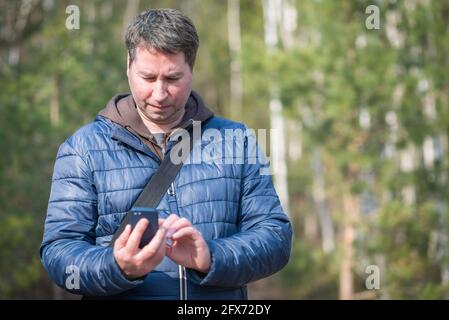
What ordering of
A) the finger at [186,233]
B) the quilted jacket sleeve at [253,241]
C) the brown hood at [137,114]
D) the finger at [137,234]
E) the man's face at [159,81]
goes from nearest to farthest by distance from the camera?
the finger at [137,234], the finger at [186,233], the quilted jacket sleeve at [253,241], the man's face at [159,81], the brown hood at [137,114]

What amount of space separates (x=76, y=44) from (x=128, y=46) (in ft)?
38.3

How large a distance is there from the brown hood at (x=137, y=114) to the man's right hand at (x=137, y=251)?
0.57 m

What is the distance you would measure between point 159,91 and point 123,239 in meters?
0.66

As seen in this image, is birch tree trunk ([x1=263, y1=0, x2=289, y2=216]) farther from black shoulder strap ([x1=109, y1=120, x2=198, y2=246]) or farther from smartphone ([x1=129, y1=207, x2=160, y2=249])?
smartphone ([x1=129, y1=207, x2=160, y2=249])

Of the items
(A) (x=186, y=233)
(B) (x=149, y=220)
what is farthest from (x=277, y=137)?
(B) (x=149, y=220)

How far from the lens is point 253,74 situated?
680 inches

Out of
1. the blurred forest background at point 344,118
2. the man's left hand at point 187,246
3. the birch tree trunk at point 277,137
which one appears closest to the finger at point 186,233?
the man's left hand at point 187,246

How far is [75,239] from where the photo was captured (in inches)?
124

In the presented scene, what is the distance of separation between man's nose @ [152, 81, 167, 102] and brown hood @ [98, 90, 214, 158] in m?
0.17

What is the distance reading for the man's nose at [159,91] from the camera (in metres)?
3.22

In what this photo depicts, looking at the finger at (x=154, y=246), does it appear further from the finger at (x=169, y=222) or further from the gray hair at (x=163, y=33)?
the gray hair at (x=163, y=33)

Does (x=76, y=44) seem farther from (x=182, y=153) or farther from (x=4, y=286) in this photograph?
(x=182, y=153)

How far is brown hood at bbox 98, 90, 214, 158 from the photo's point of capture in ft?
11.0

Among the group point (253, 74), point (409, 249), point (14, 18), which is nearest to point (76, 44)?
point (14, 18)
